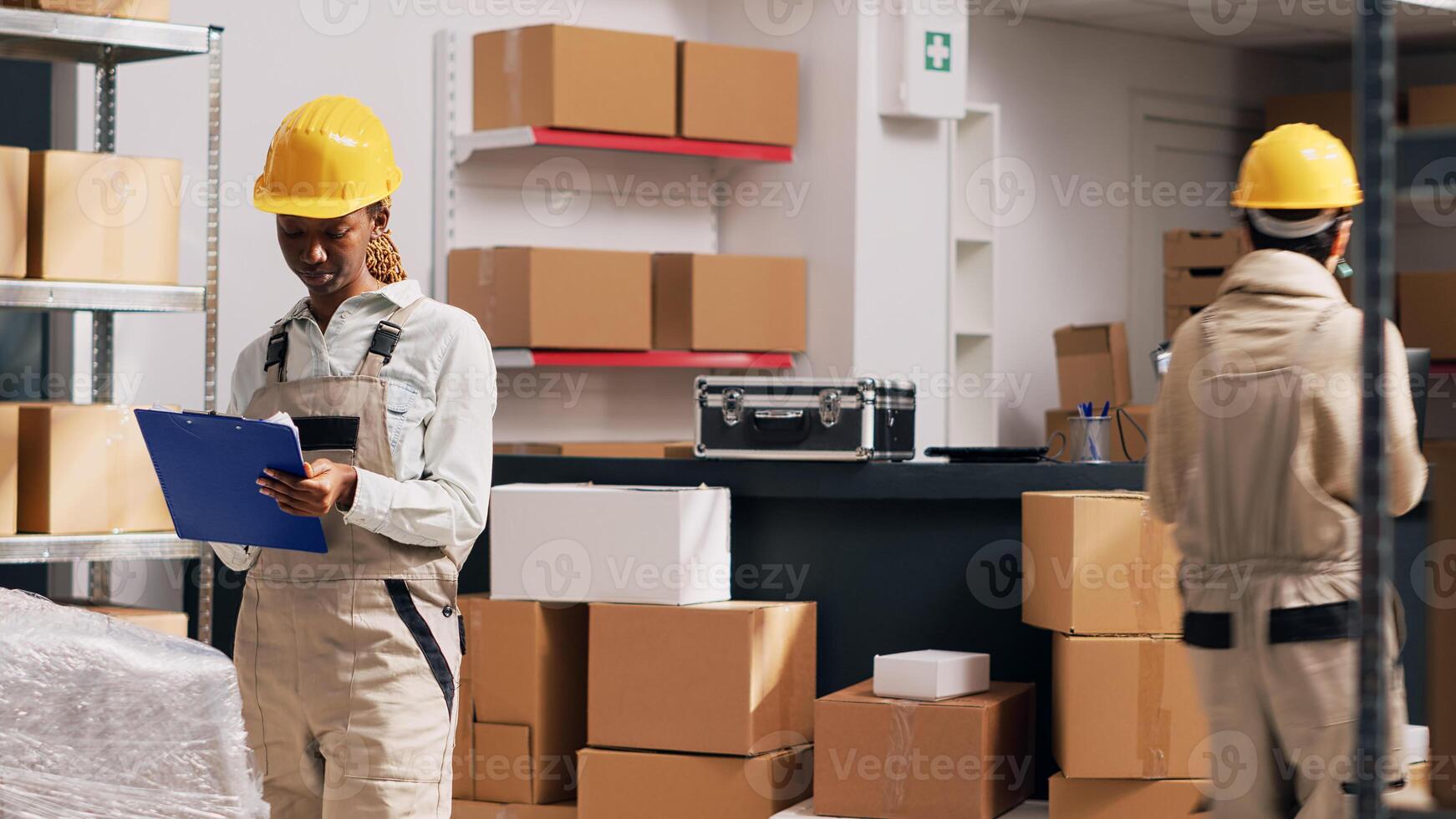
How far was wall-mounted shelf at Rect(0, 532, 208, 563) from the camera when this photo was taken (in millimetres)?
3227

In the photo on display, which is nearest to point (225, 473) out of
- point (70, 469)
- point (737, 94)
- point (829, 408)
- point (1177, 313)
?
point (70, 469)

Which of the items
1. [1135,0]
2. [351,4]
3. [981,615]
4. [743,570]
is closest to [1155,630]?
[981,615]

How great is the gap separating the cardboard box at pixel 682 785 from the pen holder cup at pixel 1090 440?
3.23 feet

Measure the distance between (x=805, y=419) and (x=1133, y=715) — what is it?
0.96 m

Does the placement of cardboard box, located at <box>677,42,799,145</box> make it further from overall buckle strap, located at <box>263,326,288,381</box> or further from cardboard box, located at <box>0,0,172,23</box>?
overall buckle strap, located at <box>263,326,288,381</box>

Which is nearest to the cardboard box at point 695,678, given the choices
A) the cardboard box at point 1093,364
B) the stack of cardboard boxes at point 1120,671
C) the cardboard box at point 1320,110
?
the stack of cardboard boxes at point 1120,671

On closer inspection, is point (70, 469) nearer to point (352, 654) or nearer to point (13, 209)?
point (13, 209)

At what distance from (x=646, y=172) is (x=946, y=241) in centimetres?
105

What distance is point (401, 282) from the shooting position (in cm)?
207

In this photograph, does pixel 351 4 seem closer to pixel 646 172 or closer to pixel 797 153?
pixel 646 172

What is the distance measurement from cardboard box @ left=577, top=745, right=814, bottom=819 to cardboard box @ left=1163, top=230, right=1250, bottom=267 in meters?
3.55

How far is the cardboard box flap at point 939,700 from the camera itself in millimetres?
3230

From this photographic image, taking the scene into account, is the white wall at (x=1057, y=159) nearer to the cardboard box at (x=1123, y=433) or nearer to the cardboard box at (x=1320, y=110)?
the cardboard box at (x=1123, y=433)

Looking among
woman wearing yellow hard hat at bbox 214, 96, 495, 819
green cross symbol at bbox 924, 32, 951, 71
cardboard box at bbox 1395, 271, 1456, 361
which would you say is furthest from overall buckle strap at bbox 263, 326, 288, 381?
cardboard box at bbox 1395, 271, 1456, 361
